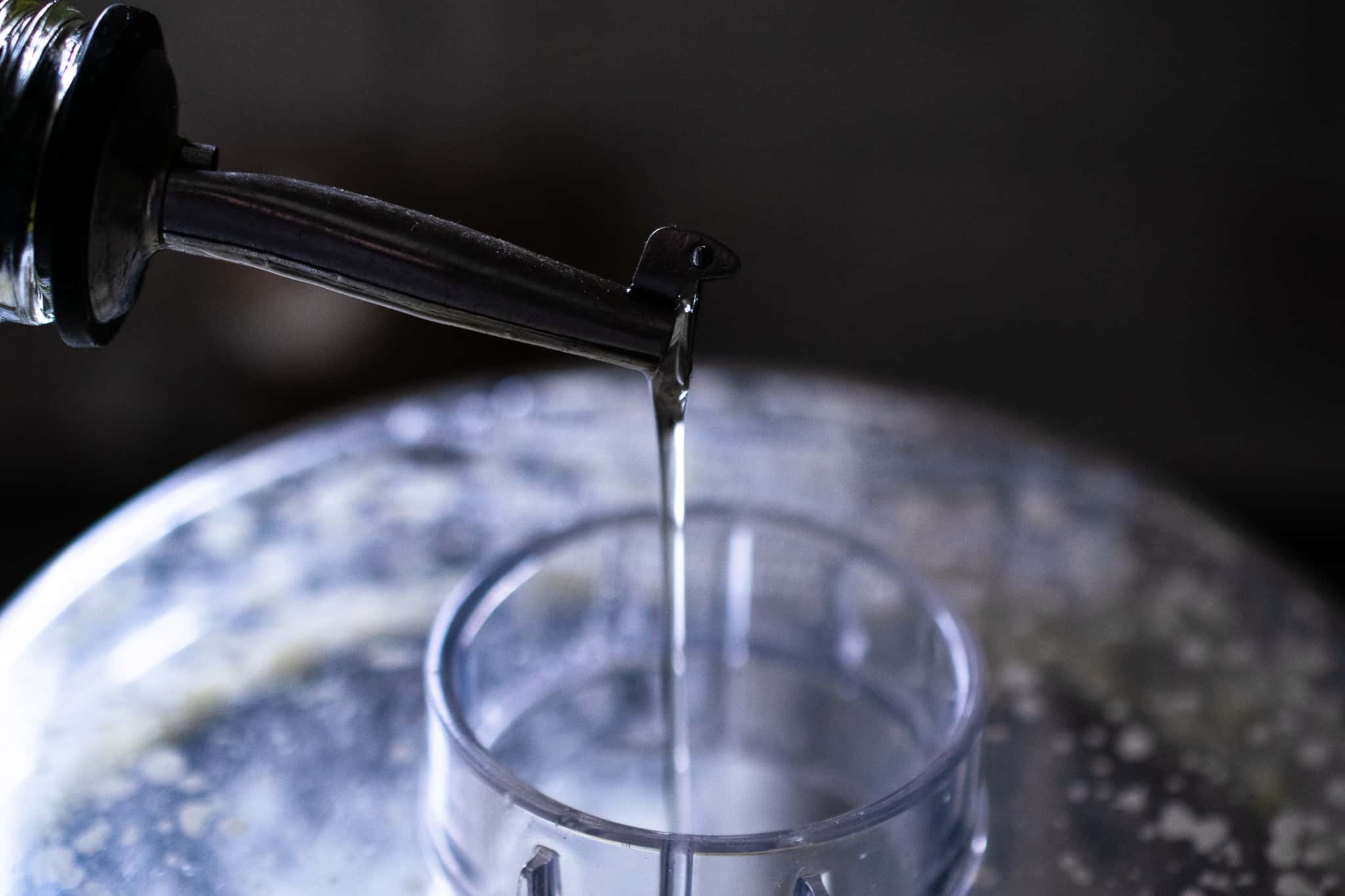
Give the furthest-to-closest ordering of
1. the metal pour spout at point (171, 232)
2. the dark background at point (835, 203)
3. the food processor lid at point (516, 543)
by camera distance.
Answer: the dark background at point (835, 203) < the food processor lid at point (516, 543) < the metal pour spout at point (171, 232)

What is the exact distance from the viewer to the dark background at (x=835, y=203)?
1.19m

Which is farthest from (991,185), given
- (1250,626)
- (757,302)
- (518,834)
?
(518,834)

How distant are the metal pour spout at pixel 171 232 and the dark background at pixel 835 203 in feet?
2.60

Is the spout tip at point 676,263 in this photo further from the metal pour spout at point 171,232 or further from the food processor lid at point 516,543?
the food processor lid at point 516,543

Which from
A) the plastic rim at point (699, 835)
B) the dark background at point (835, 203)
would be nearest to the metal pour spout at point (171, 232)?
the plastic rim at point (699, 835)

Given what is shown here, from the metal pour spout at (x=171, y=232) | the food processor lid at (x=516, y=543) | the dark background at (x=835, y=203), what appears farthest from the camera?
the dark background at (x=835, y=203)

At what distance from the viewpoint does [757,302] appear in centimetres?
132

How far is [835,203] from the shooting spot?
127 centimetres

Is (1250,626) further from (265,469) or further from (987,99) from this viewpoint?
(987,99)

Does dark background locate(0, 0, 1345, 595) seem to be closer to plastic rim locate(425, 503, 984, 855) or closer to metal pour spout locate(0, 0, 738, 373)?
plastic rim locate(425, 503, 984, 855)

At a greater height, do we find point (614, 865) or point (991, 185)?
point (991, 185)

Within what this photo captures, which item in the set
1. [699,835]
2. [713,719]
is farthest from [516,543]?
[699,835]

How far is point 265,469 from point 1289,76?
914 millimetres

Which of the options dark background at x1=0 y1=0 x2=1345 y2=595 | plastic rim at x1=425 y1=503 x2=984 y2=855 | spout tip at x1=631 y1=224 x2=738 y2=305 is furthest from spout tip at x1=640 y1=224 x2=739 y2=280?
dark background at x1=0 y1=0 x2=1345 y2=595
